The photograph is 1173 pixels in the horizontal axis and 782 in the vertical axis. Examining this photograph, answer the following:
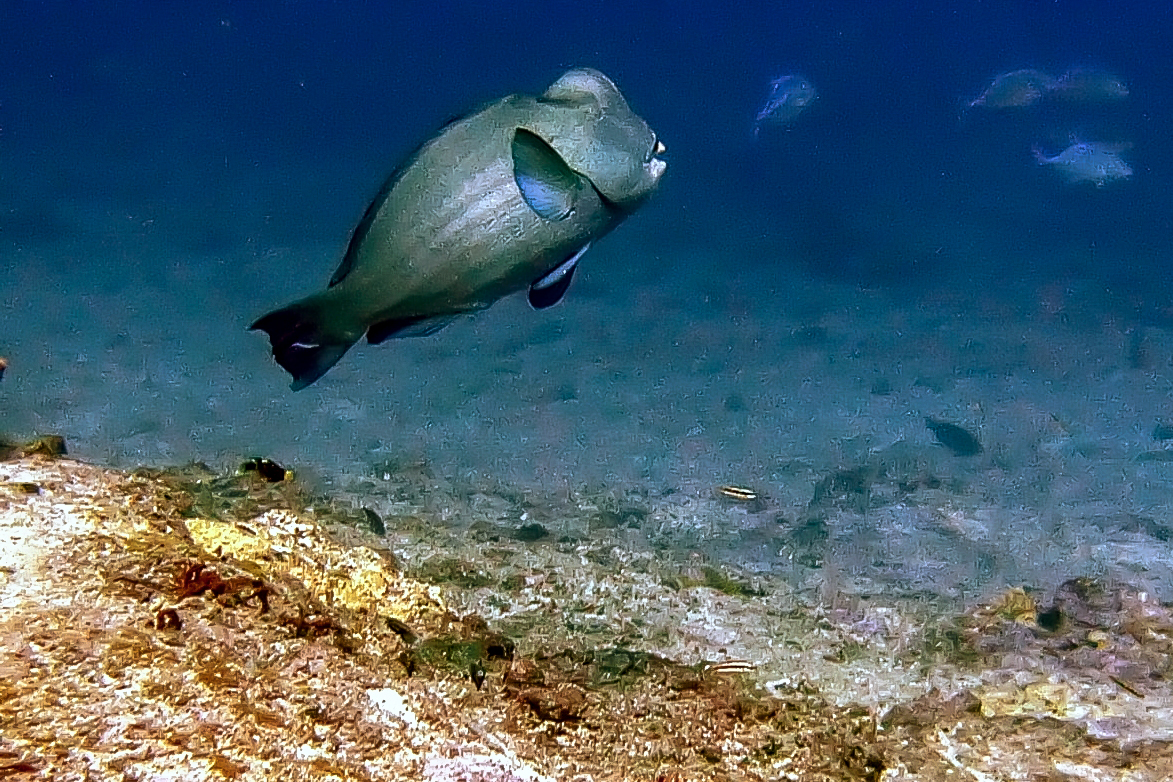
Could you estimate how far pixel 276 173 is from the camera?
2711cm

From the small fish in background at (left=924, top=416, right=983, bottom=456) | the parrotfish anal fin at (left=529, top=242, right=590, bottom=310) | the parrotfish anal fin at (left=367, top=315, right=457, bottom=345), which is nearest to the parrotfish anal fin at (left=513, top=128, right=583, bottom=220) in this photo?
the parrotfish anal fin at (left=529, top=242, right=590, bottom=310)

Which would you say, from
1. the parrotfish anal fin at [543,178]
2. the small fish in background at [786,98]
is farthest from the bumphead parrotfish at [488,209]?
the small fish in background at [786,98]

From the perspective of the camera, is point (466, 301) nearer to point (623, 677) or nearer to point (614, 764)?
point (614, 764)

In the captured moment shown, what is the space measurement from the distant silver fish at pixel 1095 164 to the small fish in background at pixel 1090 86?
76 cm

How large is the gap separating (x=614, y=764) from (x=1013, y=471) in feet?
18.5

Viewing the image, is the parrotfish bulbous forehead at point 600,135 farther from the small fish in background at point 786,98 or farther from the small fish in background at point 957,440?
the small fish in background at point 786,98

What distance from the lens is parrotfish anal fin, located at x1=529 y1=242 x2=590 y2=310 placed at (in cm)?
192

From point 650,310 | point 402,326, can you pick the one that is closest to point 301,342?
point 402,326

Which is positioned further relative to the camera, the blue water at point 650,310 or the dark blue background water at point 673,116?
the dark blue background water at point 673,116

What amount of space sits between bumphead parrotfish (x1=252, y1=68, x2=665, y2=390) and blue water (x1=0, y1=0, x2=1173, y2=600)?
15 cm

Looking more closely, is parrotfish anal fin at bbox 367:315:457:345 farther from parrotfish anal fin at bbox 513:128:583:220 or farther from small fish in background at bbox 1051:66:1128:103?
small fish in background at bbox 1051:66:1128:103

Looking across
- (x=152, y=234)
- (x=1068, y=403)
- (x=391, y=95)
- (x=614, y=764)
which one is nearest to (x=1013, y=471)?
(x=1068, y=403)

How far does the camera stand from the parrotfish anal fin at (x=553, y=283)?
192cm

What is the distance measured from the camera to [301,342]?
1902mm
